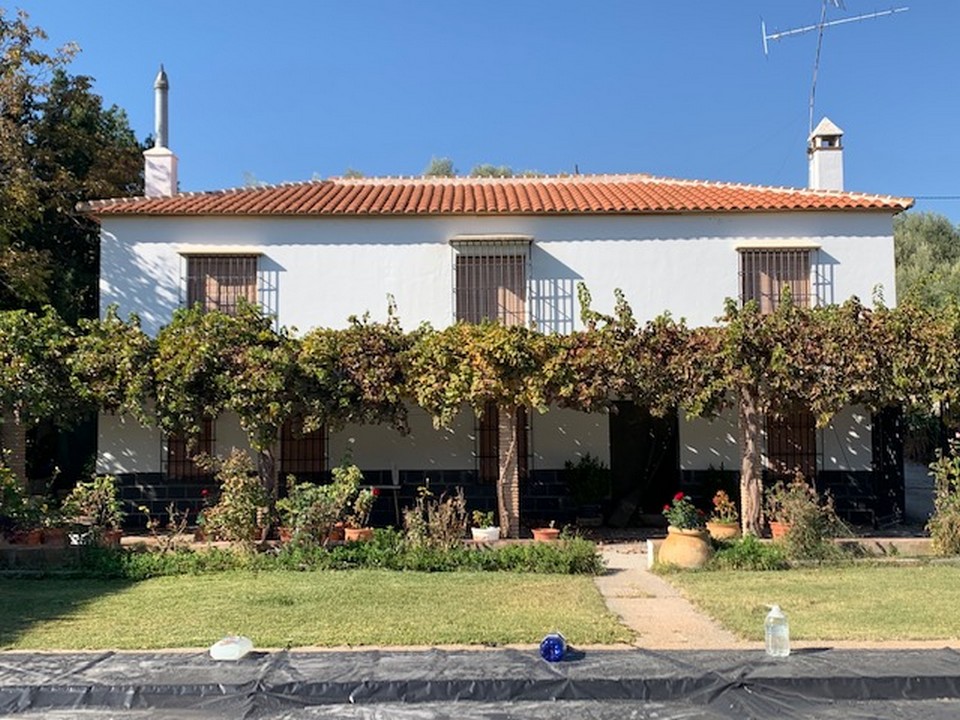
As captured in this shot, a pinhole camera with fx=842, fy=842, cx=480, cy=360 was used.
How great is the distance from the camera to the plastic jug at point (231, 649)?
6.55 m

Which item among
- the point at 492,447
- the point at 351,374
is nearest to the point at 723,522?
the point at 492,447

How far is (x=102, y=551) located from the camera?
1134cm

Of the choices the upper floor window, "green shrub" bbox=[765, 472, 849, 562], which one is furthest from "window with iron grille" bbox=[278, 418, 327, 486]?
"green shrub" bbox=[765, 472, 849, 562]

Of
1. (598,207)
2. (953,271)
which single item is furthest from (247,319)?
(953,271)

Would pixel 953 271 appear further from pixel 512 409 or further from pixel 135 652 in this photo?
pixel 135 652

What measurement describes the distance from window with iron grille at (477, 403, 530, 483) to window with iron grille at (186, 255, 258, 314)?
16.2 feet

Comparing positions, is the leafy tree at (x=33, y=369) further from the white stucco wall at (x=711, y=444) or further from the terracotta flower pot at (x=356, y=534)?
the white stucco wall at (x=711, y=444)

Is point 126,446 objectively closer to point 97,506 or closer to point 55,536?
point 97,506

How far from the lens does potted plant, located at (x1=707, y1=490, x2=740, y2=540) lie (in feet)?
41.7

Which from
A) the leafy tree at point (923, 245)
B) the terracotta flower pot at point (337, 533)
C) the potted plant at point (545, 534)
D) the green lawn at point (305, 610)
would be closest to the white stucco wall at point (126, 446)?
the terracotta flower pot at point (337, 533)

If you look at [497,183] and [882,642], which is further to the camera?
[497,183]

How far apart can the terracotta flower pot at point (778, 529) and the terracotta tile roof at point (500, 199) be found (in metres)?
5.94

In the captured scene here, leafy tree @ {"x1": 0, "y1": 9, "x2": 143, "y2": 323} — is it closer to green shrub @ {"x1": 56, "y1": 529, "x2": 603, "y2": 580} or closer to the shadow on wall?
the shadow on wall

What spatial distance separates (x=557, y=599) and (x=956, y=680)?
4.15 metres
